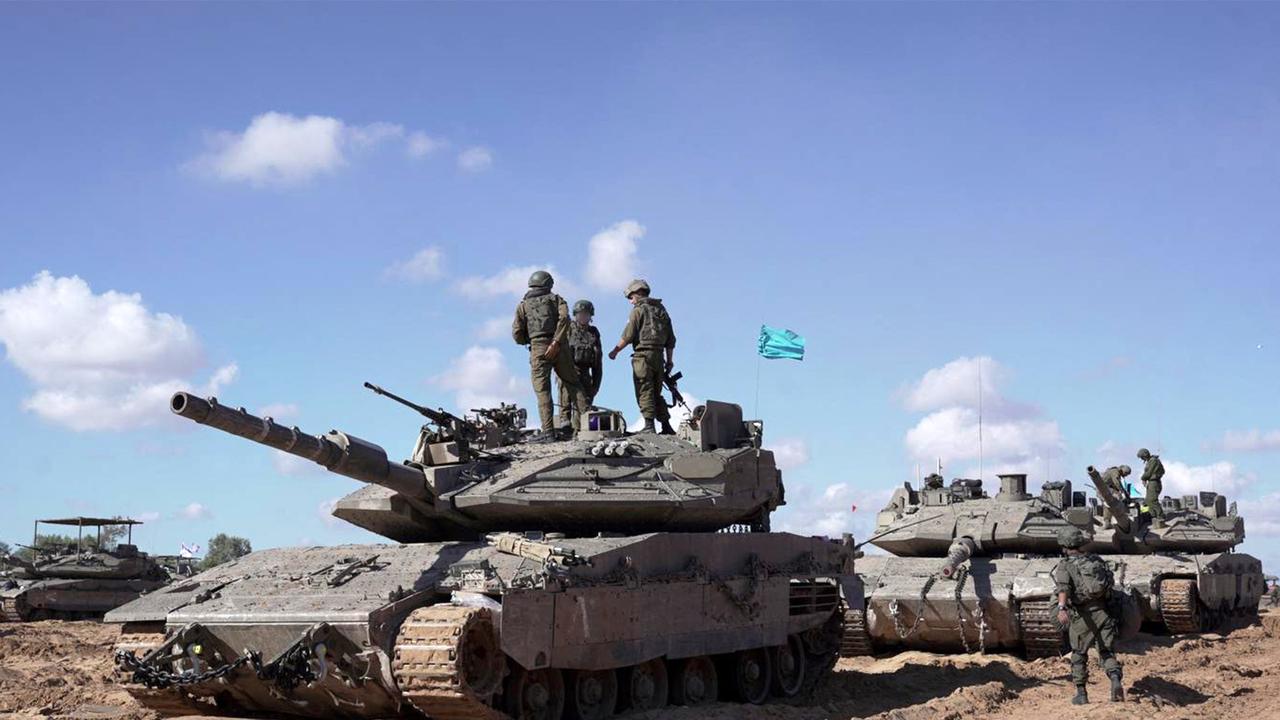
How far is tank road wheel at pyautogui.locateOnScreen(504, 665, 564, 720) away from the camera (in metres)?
12.7

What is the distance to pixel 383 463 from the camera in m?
13.5

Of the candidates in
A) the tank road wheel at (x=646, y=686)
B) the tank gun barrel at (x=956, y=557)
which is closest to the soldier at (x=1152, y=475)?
the tank gun barrel at (x=956, y=557)

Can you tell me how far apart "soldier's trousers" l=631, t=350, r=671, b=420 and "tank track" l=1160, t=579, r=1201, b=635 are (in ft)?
33.5

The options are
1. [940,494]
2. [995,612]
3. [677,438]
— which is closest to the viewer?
[677,438]

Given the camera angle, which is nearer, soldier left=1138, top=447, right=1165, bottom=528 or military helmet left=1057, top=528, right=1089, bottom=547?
military helmet left=1057, top=528, right=1089, bottom=547

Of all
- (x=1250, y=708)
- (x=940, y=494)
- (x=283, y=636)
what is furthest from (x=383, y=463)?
(x=940, y=494)

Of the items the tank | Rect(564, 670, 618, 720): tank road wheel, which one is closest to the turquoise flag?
Rect(564, 670, 618, 720): tank road wheel

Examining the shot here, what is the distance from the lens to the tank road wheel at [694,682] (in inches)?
595

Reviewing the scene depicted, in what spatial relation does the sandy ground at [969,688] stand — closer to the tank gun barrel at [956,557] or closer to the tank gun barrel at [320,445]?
the tank gun barrel at [956,557]

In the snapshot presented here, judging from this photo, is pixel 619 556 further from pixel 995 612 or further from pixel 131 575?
pixel 131 575

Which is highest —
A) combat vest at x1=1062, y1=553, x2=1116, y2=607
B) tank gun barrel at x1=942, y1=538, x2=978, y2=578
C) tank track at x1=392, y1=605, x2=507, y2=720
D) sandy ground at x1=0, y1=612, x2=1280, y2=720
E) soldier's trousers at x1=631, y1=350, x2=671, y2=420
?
soldier's trousers at x1=631, y1=350, x2=671, y2=420

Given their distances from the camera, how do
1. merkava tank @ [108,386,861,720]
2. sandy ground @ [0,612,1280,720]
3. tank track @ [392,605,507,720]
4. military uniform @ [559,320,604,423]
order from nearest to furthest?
tank track @ [392,605,507,720], merkava tank @ [108,386,861,720], sandy ground @ [0,612,1280,720], military uniform @ [559,320,604,423]

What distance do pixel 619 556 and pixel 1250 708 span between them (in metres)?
6.53

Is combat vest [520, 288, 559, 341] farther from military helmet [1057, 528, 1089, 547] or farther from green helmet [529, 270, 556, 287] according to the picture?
military helmet [1057, 528, 1089, 547]
